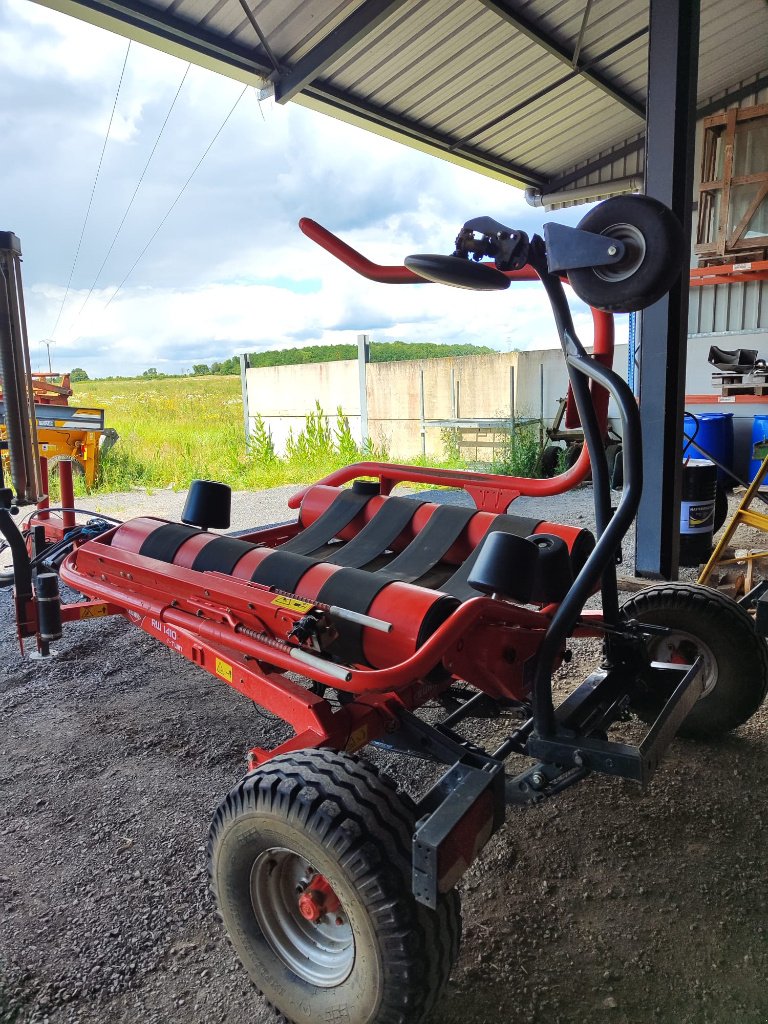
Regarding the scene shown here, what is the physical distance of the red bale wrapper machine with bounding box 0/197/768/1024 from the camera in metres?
1.43

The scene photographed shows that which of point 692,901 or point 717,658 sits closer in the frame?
point 692,901

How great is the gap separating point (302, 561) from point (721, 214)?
26.0 feet

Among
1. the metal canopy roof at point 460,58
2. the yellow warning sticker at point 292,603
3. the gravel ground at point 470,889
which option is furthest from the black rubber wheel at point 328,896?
the metal canopy roof at point 460,58

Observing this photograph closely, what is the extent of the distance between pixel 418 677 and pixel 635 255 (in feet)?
3.42

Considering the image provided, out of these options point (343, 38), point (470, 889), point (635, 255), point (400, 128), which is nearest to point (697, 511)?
point (470, 889)

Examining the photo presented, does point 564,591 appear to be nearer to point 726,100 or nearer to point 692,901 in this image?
point 692,901

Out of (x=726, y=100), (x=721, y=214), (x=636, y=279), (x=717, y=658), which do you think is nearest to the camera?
(x=636, y=279)

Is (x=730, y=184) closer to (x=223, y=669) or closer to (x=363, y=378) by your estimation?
(x=363, y=378)

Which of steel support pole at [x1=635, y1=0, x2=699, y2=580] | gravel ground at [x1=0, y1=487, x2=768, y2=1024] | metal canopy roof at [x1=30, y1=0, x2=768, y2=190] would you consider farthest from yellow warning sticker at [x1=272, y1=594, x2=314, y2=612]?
metal canopy roof at [x1=30, y1=0, x2=768, y2=190]

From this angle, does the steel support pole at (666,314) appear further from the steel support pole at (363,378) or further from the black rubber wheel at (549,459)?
the steel support pole at (363,378)

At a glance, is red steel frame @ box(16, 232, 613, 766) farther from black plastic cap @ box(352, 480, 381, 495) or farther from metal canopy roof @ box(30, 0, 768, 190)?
metal canopy roof @ box(30, 0, 768, 190)

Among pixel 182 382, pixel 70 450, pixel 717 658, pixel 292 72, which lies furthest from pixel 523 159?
pixel 182 382

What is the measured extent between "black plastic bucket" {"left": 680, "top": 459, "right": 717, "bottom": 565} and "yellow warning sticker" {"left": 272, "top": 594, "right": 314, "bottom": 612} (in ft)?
11.7

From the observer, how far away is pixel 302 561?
2.18 metres
